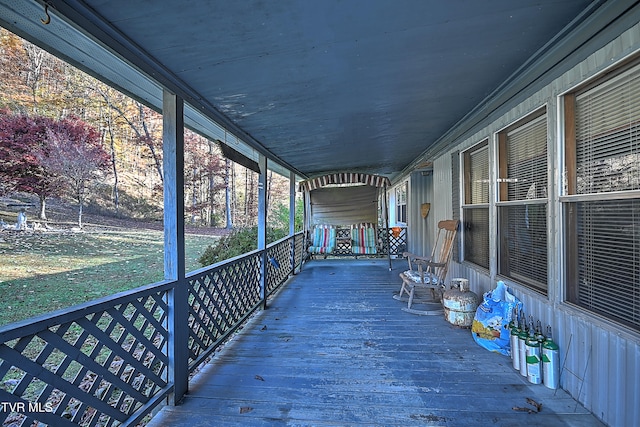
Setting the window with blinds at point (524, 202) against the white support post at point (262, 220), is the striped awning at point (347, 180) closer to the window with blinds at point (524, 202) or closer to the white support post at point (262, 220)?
the white support post at point (262, 220)

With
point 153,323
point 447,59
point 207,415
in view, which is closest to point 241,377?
point 207,415

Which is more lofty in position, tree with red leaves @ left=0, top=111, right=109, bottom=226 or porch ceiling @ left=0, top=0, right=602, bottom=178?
tree with red leaves @ left=0, top=111, right=109, bottom=226

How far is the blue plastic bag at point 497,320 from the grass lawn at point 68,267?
19.1ft

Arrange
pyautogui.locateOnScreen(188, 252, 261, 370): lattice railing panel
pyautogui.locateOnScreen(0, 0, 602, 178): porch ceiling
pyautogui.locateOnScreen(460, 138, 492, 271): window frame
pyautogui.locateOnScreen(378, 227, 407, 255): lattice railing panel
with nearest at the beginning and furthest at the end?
pyautogui.locateOnScreen(0, 0, 602, 178): porch ceiling, pyautogui.locateOnScreen(188, 252, 261, 370): lattice railing panel, pyautogui.locateOnScreen(460, 138, 492, 271): window frame, pyautogui.locateOnScreen(378, 227, 407, 255): lattice railing panel

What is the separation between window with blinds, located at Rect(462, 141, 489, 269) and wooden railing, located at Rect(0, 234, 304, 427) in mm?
2787

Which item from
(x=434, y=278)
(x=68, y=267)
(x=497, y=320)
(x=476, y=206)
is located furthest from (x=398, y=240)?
(x=68, y=267)

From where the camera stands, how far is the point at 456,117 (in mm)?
3564

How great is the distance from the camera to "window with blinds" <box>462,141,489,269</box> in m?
3.43

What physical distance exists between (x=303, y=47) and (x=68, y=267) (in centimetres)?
801

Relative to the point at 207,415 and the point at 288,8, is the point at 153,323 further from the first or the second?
the point at 288,8

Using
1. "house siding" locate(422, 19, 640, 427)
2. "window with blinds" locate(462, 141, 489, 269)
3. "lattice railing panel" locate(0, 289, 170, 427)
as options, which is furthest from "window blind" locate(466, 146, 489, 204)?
"lattice railing panel" locate(0, 289, 170, 427)

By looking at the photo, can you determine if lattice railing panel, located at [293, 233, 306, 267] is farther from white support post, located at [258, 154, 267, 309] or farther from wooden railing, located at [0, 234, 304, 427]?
wooden railing, located at [0, 234, 304, 427]

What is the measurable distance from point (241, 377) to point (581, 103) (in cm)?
312

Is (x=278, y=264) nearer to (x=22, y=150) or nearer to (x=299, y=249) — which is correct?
(x=299, y=249)
